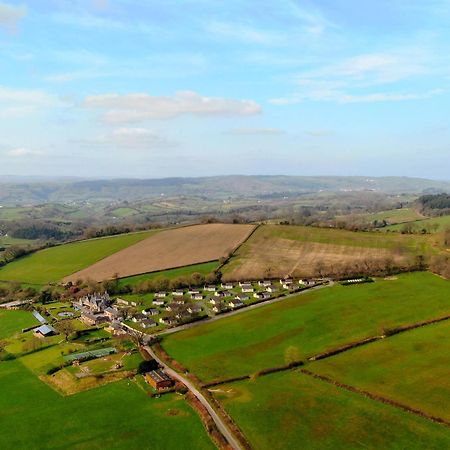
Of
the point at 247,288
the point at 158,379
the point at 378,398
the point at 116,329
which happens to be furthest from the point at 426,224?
the point at 158,379

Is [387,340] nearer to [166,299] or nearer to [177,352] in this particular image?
[177,352]

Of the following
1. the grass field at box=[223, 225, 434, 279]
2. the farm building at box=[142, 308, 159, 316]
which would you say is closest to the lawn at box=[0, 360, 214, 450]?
the farm building at box=[142, 308, 159, 316]

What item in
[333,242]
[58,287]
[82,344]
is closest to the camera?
[82,344]

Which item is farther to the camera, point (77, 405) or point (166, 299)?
point (166, 299)

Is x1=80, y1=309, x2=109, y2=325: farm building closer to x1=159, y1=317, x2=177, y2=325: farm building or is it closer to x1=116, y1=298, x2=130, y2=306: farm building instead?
x1=116, y1=298, x2=130, y2=306: farm building

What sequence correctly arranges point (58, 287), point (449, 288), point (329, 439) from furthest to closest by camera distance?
point (58, 287), point (449, 288), point (329, 439)

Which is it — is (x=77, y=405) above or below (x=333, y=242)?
below

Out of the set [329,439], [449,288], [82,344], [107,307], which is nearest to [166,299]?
[107,307]
